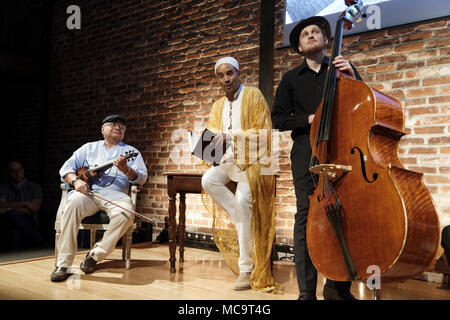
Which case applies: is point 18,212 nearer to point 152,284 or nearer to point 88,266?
point 88,266

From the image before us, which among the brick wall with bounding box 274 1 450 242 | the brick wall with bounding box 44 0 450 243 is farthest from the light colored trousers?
the brick wall with bounding box 274 1 450 242

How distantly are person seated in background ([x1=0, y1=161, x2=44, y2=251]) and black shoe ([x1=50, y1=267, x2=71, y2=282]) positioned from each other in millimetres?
1595

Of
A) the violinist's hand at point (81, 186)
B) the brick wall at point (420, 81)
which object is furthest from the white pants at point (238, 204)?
the brick wall at point (420, 81)

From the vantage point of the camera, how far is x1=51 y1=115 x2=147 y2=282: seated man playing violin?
8.61 feet

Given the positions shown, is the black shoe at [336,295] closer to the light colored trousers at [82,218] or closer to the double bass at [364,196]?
the double bass at [364,196]

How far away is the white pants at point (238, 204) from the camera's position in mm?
2371

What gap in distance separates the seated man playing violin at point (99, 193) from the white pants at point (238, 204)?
0.71 m

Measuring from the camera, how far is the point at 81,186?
8.94ft

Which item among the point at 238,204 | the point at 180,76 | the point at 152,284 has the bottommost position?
the point at 152,284

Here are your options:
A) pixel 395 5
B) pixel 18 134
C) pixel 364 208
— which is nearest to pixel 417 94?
pixel 395 5

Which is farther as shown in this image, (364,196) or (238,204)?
(238,204)

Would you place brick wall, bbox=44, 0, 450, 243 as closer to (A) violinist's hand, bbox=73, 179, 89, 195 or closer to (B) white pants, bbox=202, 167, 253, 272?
(B) white pants, bbox=202, 167, 253, 272

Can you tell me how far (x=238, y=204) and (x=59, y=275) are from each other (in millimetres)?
1264

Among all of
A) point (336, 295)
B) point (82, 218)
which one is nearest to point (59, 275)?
point (82, 218)
